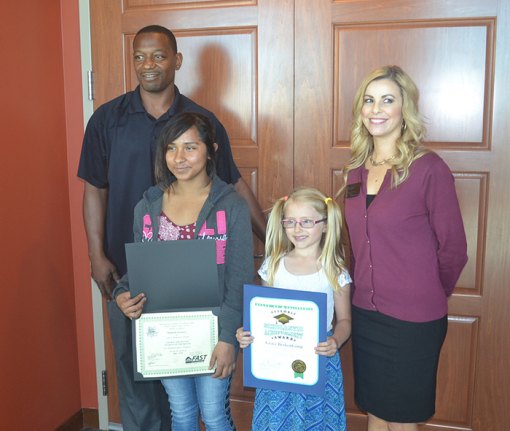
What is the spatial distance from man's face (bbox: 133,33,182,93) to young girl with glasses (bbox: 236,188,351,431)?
2.13 feet

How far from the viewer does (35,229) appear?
237 centimetres

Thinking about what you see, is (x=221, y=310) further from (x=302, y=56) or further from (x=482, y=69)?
(x=482, y=69)

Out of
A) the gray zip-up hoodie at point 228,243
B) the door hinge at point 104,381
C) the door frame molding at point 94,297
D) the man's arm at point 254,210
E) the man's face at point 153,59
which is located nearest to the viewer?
the gray zip-up hoodie at point 228,243

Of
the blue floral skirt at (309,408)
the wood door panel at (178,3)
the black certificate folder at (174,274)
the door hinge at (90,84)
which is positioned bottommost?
the blue floral skirt at (309,408)

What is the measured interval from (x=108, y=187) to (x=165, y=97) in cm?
42

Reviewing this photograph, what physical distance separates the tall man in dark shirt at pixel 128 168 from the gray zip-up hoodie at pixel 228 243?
0.34 meters

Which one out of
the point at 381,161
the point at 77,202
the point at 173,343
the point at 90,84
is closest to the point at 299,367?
Answer: the point at 173,343

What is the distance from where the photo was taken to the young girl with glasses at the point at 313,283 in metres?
1.79

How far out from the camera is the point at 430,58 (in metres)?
2.18

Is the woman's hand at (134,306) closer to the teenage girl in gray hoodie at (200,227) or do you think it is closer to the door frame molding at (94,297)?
the teenage girl in gray hoodie at (200,227)

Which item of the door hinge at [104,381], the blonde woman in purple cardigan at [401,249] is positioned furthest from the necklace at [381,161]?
the door hinge at [104,381]

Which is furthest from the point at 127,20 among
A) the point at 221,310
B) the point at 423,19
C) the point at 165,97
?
the point at 221,310

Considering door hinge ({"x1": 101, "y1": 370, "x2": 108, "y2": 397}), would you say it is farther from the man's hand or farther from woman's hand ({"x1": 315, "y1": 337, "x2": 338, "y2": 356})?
woman's hand ({"x1": 315, "y1": 337, "x2": 338, "y2": 356})

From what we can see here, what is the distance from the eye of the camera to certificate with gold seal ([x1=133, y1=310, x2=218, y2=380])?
1.71m
